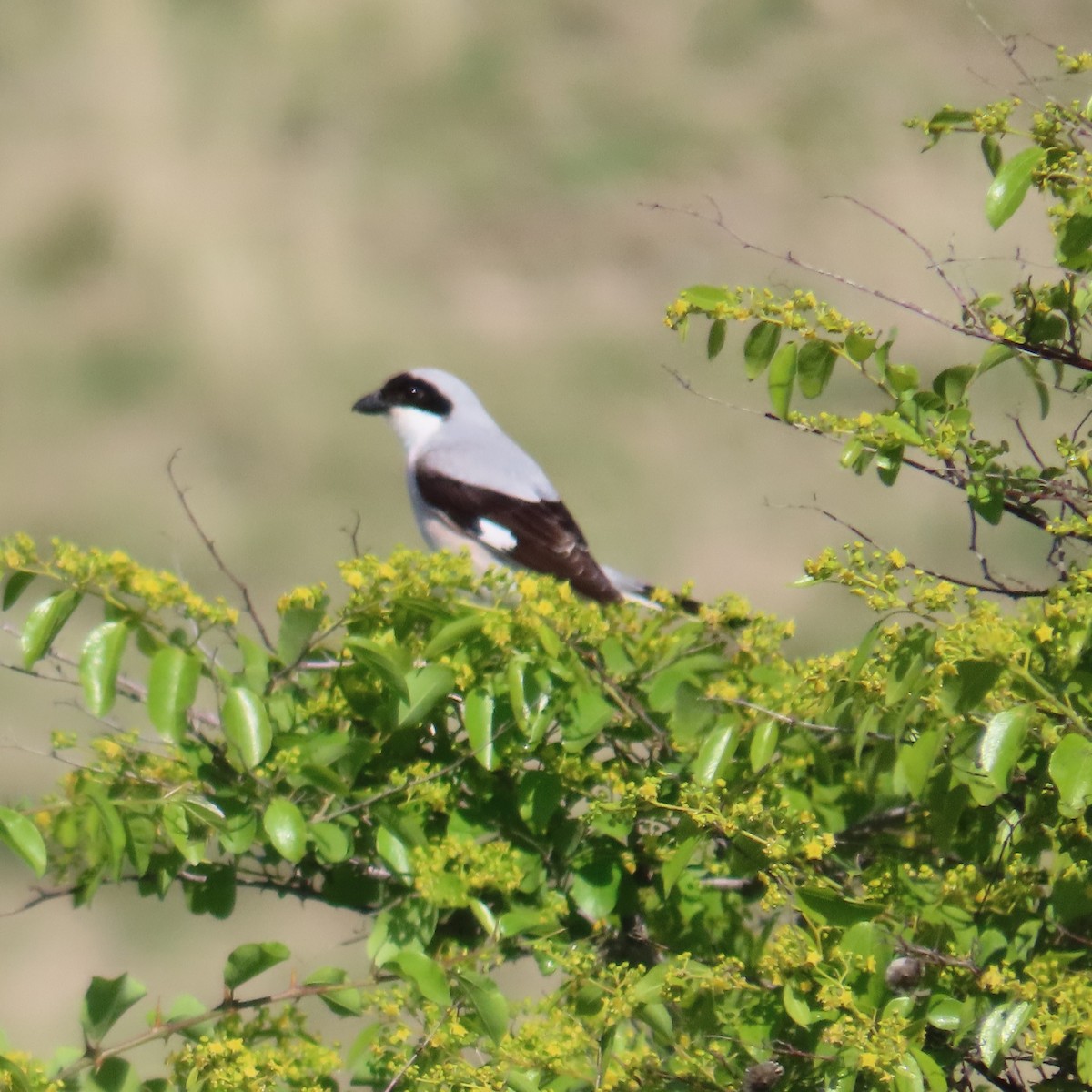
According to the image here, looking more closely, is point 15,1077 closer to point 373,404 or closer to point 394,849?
point 394,849

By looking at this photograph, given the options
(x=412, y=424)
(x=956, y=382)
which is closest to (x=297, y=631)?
(x=956, y=382)

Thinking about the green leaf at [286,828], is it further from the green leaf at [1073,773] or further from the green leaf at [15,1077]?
the green leaf at [1073,773]

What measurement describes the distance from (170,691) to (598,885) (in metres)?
0.50

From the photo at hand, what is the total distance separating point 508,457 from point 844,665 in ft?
8.06

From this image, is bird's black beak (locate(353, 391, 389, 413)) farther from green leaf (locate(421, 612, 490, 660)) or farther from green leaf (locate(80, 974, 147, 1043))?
green leaf (locate(80, 974, 147, 1043))

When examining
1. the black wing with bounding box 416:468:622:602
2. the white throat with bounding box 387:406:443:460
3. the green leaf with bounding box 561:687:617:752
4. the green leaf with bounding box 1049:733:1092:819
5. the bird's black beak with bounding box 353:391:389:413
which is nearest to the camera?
the green leaf with bounding box 1049:733:1092:819

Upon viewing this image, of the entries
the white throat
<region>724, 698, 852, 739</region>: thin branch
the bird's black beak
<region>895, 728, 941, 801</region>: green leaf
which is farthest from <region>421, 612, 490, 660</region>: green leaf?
the bird's black beak

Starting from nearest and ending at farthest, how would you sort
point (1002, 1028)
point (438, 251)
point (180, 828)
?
point (1002, 1028), point (180, 828), point (438, 251)

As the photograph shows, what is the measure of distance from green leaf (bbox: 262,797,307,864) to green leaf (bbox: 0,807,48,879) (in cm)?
21

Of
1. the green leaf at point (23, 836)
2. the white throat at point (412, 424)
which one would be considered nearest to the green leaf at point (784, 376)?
the green leaf at point (23, 836)

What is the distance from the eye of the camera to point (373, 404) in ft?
14.2

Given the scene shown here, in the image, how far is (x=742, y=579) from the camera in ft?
17.6

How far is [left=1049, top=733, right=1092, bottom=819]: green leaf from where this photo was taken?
128 cm

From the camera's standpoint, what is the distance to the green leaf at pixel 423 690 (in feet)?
5.61
